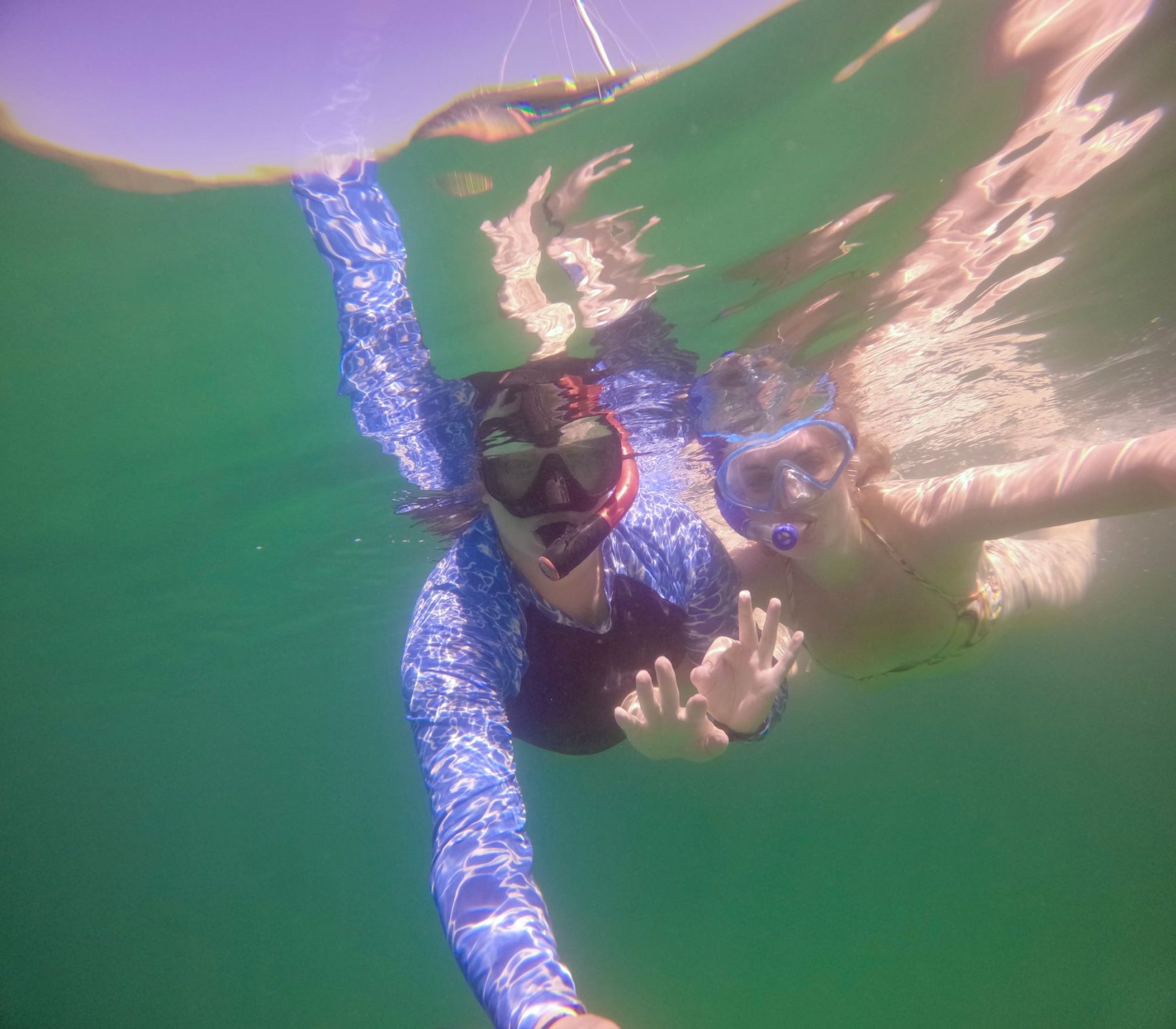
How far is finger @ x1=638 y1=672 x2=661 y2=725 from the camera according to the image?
321 cm

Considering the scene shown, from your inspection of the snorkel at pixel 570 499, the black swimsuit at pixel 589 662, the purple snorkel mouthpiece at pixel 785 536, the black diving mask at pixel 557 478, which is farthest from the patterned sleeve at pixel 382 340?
the purple snorkel mouthpiece at pixel 785 536

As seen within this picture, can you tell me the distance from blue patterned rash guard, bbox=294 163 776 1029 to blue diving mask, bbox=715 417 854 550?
55 centimetres

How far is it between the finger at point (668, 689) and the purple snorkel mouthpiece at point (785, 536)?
2241 millimetres

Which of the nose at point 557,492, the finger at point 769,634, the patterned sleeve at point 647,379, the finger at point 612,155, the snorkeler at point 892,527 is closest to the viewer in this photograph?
the finger at point 769,634

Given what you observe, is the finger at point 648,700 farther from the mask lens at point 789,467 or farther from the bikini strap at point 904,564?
the bikini strap at point 904,564

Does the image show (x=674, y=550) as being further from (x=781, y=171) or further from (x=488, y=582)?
(x=781, y=171)

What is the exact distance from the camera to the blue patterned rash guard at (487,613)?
9.12 feet

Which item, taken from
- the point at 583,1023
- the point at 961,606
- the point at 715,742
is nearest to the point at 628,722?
the point at 715,742

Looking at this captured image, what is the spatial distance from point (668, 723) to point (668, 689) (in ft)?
0.90

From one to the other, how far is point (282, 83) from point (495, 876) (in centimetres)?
482

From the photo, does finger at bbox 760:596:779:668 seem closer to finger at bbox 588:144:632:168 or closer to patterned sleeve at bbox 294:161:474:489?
finger at bbox 588:144:632:168

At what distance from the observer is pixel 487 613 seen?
4422 mm

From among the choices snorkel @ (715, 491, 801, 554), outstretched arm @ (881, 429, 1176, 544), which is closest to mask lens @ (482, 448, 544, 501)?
snorkel @ (715, 491, 801, 554)

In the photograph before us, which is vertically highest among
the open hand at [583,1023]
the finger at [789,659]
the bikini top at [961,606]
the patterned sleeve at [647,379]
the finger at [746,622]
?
the patterned sleeve at [647,379]
